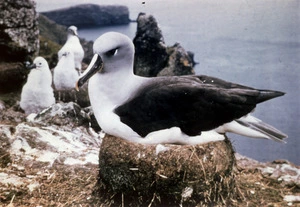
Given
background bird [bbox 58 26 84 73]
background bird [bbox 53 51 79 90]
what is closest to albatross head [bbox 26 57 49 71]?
background bird [bbox 53 51 79 90]

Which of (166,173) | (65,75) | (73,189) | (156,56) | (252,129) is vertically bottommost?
(73,189)

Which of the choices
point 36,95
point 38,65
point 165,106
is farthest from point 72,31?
point 165,106

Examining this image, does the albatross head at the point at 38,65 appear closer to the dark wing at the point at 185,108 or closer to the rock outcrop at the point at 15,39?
the rock outcrop at the point at 15,39

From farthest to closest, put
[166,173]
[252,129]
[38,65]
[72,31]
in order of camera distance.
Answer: [72,31] → [38,65] → [252,129] → [166,173]

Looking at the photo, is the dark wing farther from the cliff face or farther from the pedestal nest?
the cliff face

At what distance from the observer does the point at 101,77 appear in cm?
286

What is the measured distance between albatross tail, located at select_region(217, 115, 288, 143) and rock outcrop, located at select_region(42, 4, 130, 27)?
1.20 metres

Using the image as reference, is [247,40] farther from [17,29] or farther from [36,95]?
[17,29]

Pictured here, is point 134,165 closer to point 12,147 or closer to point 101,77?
point 101,77

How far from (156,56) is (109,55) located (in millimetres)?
1825

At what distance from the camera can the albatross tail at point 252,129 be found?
277cm

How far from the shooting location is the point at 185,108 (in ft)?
9.00

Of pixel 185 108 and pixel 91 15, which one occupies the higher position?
pixel 91 15

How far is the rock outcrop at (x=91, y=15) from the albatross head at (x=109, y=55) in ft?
1.80
